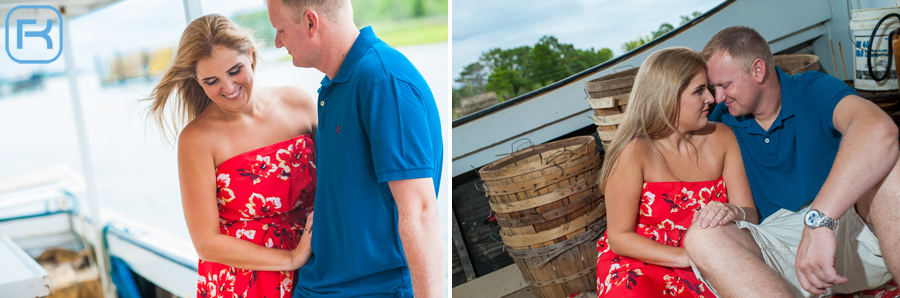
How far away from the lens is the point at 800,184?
229cm

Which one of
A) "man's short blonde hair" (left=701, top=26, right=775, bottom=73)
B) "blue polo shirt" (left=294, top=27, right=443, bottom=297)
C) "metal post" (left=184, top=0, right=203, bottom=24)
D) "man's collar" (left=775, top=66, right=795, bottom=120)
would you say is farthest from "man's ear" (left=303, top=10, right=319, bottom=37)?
"man's collar" (left=775, top=66, right=795, bottom=120)

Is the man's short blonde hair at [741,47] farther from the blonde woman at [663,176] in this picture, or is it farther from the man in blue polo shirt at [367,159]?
the man in blue polo shirt at [367,159]

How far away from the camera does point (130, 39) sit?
2406 millimetres

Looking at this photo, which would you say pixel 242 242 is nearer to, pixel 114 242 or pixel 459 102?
pixel 114 242

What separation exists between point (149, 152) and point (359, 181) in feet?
3.74

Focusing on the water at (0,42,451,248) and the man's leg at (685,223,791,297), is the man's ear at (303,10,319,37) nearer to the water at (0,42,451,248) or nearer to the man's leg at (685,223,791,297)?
the water at (0,42,451,248)

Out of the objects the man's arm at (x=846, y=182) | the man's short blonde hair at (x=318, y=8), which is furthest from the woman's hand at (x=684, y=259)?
the man's short blonde hair at (x=318, y=8)

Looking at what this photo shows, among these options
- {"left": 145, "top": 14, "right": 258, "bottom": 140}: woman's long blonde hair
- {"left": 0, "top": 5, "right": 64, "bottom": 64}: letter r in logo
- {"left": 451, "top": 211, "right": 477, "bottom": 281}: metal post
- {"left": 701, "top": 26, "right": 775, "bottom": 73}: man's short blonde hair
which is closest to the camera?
{"left": 145, "top": 14, "right": 258, "bottom": 140}: woman's long blonde hair

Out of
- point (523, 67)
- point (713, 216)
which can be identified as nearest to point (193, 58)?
point (713, 216)

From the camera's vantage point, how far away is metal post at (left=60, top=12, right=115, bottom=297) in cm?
231

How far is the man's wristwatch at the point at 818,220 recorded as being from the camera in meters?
1.90

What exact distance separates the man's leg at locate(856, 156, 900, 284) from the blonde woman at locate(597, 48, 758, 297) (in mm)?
383

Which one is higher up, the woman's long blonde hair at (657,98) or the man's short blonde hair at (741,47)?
the man's short blonde hair at (741,47)

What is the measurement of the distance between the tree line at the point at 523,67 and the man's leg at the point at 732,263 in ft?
5.63
